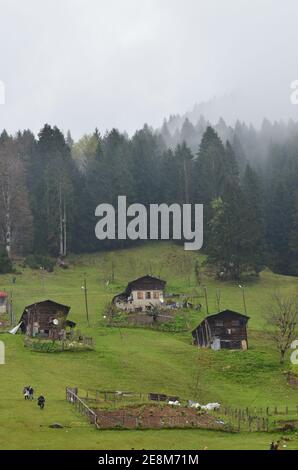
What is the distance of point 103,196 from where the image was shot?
111062 mm

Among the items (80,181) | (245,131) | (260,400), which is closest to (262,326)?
(260,400)

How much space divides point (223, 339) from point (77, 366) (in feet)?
60.8

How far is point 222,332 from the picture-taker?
219 feet

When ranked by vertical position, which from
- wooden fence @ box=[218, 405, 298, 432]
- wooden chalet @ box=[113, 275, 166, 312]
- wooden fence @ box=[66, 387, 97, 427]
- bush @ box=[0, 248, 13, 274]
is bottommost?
wooden fence @ box=[218, 405, 298, 432]

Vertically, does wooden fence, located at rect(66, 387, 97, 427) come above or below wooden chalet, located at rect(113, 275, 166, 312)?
below

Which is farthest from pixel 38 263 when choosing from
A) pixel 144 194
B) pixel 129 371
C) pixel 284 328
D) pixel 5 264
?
pixel 284 328

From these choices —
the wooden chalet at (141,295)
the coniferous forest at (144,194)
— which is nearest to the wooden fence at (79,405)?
the wooden chalet at (141,295)

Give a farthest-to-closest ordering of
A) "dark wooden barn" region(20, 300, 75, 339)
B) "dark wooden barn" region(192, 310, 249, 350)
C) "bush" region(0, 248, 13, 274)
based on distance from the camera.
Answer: "bush" region(0, 248, 13, 274), "dark wooden barn" region(192, 310, 249, 350), "dark wooden barn" region(20, 300, 75, 339)

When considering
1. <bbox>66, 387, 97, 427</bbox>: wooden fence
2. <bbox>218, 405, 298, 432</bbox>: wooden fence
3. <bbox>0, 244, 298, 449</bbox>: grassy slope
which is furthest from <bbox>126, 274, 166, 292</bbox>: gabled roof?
<bbox>66, 387, 97, 427</bbox>: wooden fence

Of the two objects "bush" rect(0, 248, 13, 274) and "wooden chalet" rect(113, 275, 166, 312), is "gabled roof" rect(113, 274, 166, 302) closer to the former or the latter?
"wooden chalet" rect(113, 275, 166, 312)

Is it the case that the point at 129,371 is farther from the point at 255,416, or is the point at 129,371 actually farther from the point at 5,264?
the point at 5,264

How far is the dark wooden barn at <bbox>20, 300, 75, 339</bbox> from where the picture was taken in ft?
213

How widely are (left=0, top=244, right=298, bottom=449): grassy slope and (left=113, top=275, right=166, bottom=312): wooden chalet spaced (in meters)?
2.49
